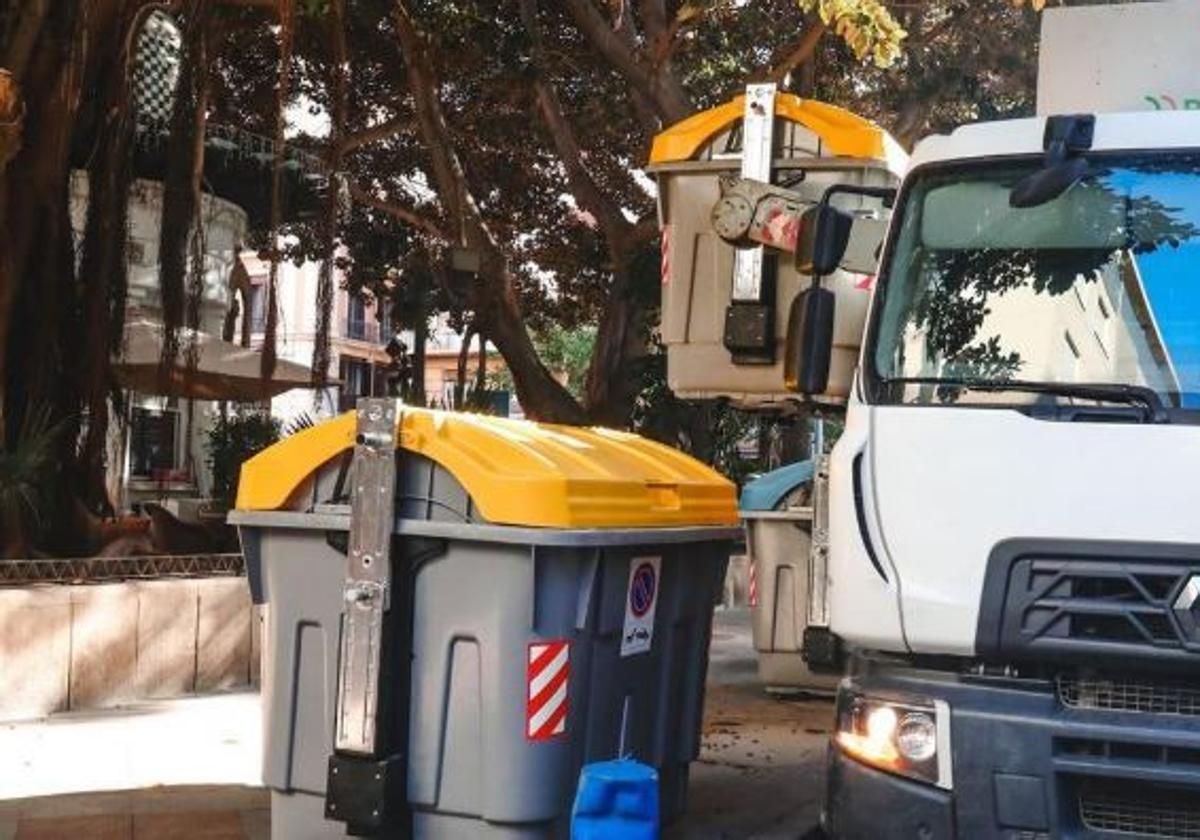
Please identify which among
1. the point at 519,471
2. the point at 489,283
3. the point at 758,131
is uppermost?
the point at 758,131

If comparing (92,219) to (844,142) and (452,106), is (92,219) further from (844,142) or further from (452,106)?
(452,106)

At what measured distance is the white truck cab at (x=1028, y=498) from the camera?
3971 mm

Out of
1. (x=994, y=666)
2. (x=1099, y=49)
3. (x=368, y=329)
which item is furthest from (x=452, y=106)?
(x=368, y=329)

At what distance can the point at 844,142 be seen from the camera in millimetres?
6395

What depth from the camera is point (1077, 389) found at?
4.38 metres

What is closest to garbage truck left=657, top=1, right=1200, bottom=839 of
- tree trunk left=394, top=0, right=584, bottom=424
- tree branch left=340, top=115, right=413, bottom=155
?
tree trunk left=394, top=0, right=584, bottom=424

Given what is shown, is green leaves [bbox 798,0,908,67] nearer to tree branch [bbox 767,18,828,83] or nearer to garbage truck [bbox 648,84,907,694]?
garbage truck [bbox 648,84,907,694]

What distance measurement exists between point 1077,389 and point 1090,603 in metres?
0.72

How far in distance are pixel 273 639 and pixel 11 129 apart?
15.4 feet

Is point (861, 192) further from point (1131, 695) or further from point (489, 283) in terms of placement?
point (489, 283)

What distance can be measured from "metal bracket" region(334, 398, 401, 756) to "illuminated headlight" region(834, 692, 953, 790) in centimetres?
166

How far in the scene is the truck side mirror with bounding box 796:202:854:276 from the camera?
4906 mm

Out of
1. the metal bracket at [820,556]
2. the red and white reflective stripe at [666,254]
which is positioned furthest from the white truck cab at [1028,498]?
the metal bracket at [820,556]

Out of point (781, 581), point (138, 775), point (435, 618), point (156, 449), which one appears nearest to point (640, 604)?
point (435, 618)
